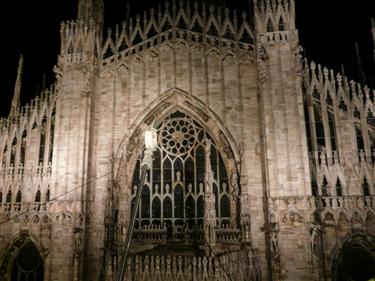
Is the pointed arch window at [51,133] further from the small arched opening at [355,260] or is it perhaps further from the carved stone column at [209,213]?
the small arched opening at [355,260]

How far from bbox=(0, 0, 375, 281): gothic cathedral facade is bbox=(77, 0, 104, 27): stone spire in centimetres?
7

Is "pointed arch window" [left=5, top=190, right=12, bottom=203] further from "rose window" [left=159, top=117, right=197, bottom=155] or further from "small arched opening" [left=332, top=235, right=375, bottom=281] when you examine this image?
"small arched opening" [left=332, top=235, right=375, bottom=281]

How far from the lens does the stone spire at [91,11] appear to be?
19234 millimetres

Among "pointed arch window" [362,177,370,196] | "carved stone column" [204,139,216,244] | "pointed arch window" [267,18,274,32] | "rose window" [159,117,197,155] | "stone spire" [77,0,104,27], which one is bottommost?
"carved stone column" [204,139,216,244]

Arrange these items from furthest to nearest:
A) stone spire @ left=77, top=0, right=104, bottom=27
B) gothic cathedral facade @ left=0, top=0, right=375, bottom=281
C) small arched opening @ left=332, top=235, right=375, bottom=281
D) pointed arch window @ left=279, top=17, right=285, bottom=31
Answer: stone spire @ left=77, top=0, right=104, bottom=27, pointed arch window @ left=279, top=17, right=285, bottom=31, gothic cathedral facade @ left=0, top=0, right=375, bottom=281, small arched opening @ left=332, top=235, right=375, bottom=281

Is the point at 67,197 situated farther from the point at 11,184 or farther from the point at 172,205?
the point at 172,205

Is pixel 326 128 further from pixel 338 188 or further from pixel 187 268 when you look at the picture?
pixel 187 268

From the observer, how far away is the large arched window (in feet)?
56.2

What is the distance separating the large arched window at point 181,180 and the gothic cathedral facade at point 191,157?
64mm

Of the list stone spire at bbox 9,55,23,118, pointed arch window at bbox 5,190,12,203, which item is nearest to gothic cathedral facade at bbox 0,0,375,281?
stone spire at bbox 9,55,23,118

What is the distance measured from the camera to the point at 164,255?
14.1 meters

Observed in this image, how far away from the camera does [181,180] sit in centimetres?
1767

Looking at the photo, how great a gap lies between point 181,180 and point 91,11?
9689mm

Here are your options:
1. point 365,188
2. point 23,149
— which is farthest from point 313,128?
point 23,149
